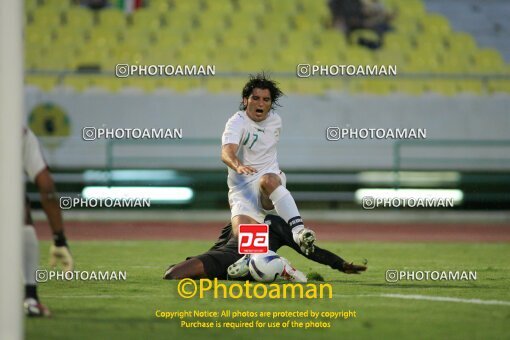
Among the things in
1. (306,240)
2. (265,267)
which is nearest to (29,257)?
(265,267)

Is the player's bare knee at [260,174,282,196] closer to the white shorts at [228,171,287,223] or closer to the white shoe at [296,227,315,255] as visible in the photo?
the white shorts at [228,171,287,223]

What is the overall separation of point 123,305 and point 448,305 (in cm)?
185

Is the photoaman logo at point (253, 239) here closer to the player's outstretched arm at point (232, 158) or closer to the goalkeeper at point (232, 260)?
the goalkeeper at point (232, 260)

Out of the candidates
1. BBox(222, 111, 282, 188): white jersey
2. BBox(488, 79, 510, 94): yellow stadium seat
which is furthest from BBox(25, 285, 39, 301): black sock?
BBox(488, 79, 510, 94): yellow stadium seat

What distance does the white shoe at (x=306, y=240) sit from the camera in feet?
22.0

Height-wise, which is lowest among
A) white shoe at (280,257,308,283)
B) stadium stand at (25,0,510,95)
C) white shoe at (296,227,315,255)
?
white shoe at (280,257,308,283)

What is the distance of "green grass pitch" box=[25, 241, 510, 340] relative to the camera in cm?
492

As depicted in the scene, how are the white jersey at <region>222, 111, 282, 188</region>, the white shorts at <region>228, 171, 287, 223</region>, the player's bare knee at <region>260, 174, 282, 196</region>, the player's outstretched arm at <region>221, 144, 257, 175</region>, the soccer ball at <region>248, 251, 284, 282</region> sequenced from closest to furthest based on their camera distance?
the player's outstretched arm at <region>221, 144, 257, 175</region> → the soccer ball at <region>248, 251, 284, 282</region> → the white jersey at <region>222, 111, 282, 188</region> → the player's bare knee at <region>260, 174, 282, 196</region> → the white shorts at <region>228, 171, 287, 223</region>

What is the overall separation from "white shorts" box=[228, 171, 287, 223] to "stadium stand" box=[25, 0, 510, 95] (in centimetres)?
848

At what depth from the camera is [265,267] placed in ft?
21.7

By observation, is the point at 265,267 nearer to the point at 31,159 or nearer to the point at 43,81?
the point at 31,159

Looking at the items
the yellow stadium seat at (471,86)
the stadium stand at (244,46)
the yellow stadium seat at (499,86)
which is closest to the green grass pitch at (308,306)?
the stadium stand at (244,46)

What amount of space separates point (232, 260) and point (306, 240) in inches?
20.7

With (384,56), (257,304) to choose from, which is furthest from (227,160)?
(384,56)
